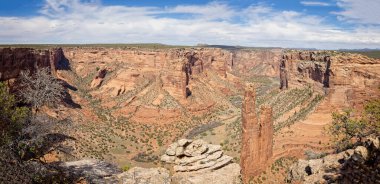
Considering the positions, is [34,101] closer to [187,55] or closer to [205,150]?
[205,150]

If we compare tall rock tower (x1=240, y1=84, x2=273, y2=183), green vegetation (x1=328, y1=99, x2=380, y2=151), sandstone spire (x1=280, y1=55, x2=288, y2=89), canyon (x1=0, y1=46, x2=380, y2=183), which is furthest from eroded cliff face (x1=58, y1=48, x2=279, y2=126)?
green vegetation (x1=328, y1=99, x2=380, y2=151)

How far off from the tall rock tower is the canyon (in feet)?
0.35

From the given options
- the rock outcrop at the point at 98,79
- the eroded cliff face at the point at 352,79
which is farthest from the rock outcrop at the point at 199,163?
the rock outcrop at the point at 98,79

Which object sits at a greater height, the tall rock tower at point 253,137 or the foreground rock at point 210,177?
the foreground rock at point 210,177

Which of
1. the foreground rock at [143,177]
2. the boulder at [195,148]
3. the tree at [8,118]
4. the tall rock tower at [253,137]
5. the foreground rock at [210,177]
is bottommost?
the tall rock tower at [253,137]

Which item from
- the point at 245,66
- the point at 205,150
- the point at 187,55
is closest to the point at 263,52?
the point at 245,66

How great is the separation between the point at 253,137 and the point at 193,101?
141 ft

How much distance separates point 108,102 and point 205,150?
215ft

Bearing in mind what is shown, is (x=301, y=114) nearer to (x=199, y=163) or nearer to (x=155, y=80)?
(x=199, y=163)

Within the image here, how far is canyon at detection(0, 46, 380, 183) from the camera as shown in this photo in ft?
127

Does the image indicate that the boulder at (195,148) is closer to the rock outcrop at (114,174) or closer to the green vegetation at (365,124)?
the rock outcrop at (114,174)

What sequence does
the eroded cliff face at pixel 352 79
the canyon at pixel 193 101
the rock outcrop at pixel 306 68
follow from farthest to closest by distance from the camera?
the rock outcrop at pixel 306 68
the eroded cliff face at pixel 352 79
the canyon at pixel 193 101

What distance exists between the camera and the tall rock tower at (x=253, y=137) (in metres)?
34.8

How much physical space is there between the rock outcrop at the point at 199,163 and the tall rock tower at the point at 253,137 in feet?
55.9
